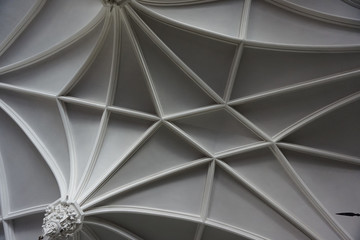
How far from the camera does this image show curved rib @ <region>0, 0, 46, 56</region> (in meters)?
11.3

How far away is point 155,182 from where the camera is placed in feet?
40.5

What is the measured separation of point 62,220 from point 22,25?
599 cm

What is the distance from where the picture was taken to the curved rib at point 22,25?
1127 centimetres

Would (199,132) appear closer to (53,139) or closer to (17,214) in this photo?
(53,139)

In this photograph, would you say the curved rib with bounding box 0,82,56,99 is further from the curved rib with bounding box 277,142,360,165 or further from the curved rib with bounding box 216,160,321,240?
the curved rib with bounding box 277,142,360,165

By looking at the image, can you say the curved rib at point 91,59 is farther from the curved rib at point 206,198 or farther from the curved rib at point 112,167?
the curved rib at point 206,198

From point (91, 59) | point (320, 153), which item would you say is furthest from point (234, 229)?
point (91, 59)

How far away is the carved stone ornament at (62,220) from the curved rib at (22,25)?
202 inches

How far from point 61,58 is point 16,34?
1481 mm

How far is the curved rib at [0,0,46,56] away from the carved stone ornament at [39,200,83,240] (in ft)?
16.9

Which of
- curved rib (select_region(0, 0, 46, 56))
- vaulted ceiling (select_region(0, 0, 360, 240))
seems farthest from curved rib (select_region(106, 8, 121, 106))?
curved rib (select_region(0, 0, 46, 56))

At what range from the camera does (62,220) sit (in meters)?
9.58

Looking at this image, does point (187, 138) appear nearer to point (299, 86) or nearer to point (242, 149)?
point (242, 149)

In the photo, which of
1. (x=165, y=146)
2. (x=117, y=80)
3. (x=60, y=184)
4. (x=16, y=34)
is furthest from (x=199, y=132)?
(x=16, y=34)
